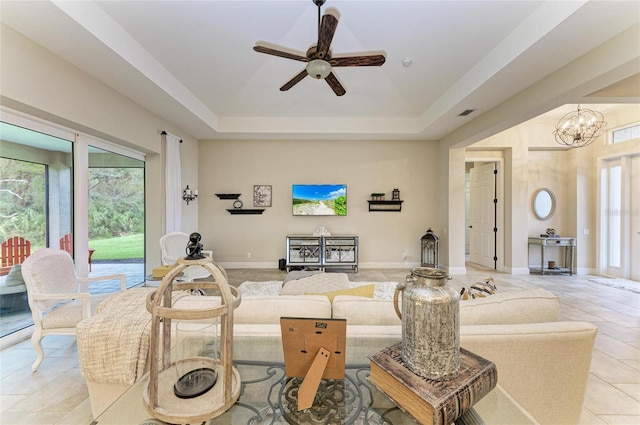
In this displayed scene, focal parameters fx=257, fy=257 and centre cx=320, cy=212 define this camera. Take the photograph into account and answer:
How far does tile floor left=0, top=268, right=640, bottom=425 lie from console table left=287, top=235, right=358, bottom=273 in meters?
3.37

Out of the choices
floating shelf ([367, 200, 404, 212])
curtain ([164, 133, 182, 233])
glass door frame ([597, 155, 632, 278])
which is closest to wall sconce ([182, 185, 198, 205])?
curtain ([164, 133, 182, 233])

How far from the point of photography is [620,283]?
4605mm

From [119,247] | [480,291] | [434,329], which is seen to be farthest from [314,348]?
[119,247]

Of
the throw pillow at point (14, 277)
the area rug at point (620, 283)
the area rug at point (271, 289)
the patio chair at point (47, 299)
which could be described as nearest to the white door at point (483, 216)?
the area rug at point (620, 283)

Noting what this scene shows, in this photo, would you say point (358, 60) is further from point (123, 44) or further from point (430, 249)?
point (430, 249)

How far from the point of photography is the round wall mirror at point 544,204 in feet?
18.5

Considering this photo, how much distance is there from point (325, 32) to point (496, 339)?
2412 millimetres

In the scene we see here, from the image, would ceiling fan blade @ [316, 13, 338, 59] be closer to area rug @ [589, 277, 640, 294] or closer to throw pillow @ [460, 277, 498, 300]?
throw pillow @ [460, 277, 498, 300]

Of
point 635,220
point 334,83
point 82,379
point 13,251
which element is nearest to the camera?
point 82,379

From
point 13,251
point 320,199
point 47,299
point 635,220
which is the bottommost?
point 47,299

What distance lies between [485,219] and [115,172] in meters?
7.40

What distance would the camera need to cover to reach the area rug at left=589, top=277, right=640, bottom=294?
170 inches

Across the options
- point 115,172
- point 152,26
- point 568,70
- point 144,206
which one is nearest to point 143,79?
point 152,26

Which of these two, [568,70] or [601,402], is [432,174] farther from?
[601,402]
